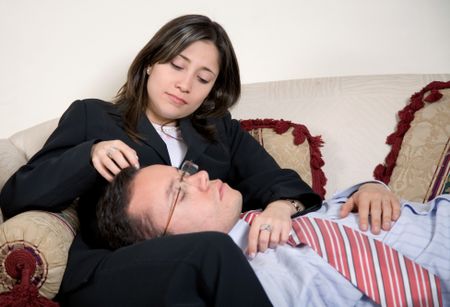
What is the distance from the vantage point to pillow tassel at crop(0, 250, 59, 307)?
0.92 meters

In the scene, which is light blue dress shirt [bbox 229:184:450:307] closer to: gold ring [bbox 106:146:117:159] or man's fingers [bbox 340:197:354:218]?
man's fingers [bbox 340:197:354:218]

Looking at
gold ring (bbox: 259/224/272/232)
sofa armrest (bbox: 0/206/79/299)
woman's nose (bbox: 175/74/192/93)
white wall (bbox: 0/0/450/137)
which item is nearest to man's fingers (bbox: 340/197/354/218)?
gold ring (bbox: 259/224/272/232)

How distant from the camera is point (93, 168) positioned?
1.12m

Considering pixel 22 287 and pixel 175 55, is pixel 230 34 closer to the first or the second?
pixel 175 55

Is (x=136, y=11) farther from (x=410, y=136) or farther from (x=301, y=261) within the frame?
(x=301, y=261)

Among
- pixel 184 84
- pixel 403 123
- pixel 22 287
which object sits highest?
pixel 184 84

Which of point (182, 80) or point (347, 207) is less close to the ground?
point (182, 80)

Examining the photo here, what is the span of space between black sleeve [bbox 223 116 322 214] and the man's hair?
1.52ft

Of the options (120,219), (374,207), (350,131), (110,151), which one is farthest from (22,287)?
(350,131)

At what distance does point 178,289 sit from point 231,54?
37.4 inches

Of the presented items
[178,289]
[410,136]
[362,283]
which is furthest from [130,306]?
[410,136]

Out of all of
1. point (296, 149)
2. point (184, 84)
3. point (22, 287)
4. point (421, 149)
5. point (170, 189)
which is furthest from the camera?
point (296, 149)

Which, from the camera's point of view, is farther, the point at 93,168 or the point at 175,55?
the point at 175,55

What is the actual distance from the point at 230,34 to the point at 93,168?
104 centimetres
